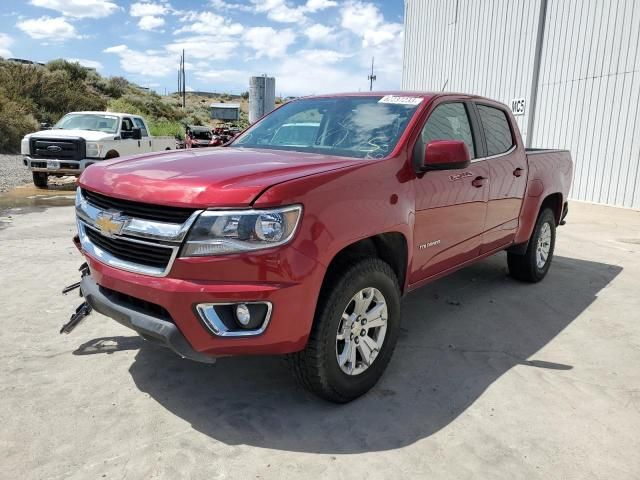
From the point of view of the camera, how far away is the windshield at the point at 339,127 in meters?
3.57

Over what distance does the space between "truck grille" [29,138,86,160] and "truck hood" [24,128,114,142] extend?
13cm

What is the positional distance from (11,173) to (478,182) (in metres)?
14.7

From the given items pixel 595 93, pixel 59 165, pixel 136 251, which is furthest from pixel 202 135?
pixel 136 251

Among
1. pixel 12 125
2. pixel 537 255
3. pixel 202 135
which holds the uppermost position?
pixel 12 125

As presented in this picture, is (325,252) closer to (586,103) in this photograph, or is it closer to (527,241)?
(527,241)

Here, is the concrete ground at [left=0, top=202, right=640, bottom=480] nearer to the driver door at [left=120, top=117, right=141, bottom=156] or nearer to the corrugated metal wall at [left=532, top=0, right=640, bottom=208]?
the corrugated metal wall at [left=532, top=0, right=640, bottom=208]

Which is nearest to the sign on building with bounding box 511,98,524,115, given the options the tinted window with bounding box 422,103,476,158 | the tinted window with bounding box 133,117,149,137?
the tinted window with bounding box 133,117,149,137

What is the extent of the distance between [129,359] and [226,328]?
139 cm

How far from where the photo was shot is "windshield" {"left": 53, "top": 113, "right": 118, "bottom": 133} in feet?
43.6

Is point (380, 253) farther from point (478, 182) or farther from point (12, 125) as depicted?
point (12, 125)

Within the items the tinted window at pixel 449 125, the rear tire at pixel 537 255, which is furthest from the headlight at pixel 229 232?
the rear tire at pixel 537 255

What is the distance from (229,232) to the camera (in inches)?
99.6

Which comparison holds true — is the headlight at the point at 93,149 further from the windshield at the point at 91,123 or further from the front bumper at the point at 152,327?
the front bumper at the point at 152,327

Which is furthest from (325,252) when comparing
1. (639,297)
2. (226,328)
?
(639,297)
